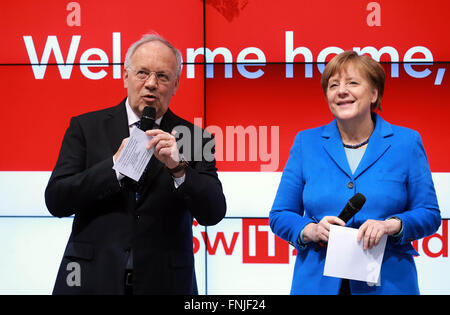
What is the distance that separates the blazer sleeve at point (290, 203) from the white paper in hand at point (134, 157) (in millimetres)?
603

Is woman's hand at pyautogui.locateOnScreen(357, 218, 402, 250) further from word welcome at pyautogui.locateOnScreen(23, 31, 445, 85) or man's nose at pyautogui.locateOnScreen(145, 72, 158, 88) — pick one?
word welcome at pyautogui.locateOnScreen(23, 31, 445, 85)

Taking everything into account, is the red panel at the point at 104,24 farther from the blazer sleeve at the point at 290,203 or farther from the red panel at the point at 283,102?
the blazer sleeve at the point at 290,203

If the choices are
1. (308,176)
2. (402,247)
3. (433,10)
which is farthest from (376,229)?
(433,10)

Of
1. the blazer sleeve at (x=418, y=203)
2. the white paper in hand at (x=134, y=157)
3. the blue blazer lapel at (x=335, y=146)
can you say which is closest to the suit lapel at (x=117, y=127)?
the white paper in hand at (x=134, y=157)

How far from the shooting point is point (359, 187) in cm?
185

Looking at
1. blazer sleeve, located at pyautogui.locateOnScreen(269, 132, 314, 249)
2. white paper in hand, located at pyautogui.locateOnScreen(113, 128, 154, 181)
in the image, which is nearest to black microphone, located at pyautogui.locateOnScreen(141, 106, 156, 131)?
white paper in hand, located at pyautogui.locateOnScreen(113, 128, 154, 181)

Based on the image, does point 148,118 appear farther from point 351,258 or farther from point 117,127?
point 351,258

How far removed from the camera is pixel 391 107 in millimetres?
3322

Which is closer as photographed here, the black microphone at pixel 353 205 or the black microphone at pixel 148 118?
the black microphone at pixel 353 205

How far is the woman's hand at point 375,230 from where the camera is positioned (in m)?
1.73

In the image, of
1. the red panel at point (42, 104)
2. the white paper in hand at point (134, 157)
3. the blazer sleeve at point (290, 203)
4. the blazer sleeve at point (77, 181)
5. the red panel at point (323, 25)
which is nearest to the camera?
the white paper in hand at point (134, 157)

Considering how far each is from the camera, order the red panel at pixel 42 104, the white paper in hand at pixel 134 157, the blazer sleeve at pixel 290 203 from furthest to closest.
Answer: the red panel at pixel 42 104, the blazer sleeve at pixel 290 203, the white paper in hand at pixel 134 157

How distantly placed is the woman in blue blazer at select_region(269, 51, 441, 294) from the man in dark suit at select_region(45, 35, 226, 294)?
0.35 m
